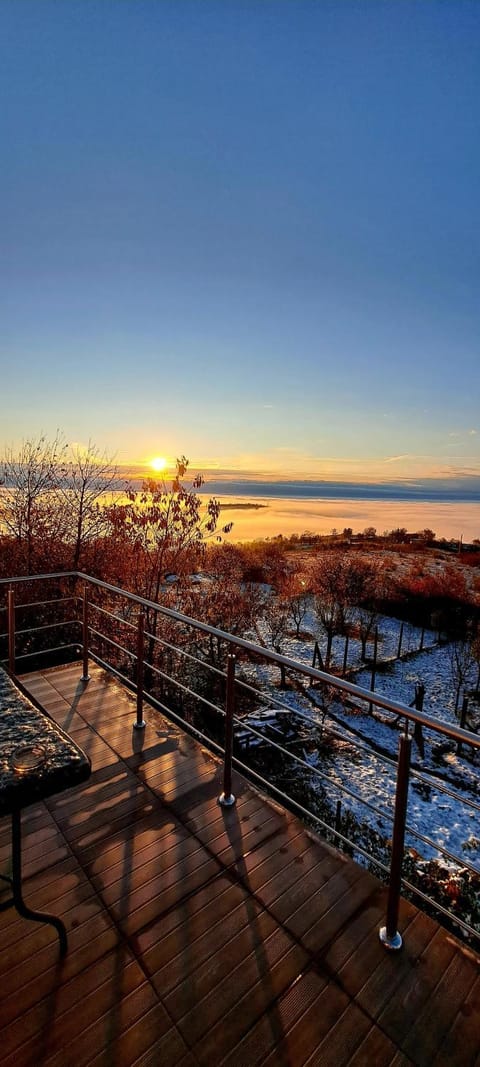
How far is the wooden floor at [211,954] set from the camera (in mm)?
1342

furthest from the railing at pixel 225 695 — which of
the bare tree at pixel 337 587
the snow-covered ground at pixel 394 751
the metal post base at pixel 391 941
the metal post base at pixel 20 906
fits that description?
the bare tree at pixel 337 587

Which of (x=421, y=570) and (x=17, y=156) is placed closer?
(x=17, y=156)

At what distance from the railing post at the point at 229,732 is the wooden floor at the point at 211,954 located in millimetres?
74

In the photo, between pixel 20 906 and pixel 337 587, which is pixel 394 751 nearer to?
pixel 337 587

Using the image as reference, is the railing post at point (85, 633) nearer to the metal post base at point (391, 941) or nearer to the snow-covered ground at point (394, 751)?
the metal post base at point (391, 941)

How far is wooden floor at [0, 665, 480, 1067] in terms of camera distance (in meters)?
1.34

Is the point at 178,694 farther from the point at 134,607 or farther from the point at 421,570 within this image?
the point at 421,570

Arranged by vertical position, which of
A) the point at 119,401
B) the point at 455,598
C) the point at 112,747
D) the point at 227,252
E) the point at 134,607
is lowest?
the point at 455,598

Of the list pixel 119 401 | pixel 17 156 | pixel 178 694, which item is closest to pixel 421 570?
pixel 178 694

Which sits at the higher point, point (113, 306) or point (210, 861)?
point (113, 306)

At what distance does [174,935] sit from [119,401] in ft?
44.7

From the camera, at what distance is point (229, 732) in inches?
91.7

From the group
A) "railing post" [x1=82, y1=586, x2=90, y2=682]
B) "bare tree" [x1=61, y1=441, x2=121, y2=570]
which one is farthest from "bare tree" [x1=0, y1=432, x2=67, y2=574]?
"railing post" [x1=82, y1=586, x2=90, y2=682]

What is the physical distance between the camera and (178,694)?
52.6ft
